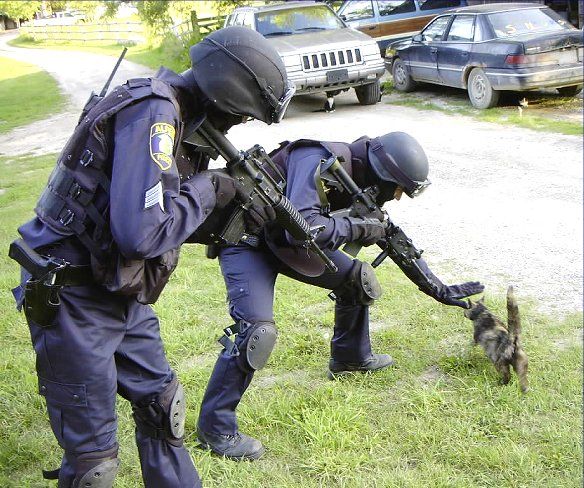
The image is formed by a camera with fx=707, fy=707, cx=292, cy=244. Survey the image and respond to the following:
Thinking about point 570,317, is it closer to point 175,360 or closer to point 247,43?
point 175,360

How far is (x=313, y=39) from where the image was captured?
39.7 ft

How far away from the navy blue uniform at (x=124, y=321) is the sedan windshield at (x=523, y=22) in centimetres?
1040

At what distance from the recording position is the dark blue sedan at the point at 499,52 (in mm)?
11133

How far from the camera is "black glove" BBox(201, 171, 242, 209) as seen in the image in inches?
109

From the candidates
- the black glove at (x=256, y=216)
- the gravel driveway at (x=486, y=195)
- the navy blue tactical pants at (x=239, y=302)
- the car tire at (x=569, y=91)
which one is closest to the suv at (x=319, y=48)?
the gravel driveway at (x=486, y=195)

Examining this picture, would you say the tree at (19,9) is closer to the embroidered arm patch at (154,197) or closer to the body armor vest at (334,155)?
the body armor vest at (334,155)

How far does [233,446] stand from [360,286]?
1100mm

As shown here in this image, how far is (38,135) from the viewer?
725cm

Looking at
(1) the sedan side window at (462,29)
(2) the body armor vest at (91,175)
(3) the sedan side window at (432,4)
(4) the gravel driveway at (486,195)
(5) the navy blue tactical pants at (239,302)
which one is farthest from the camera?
(3) the sedan side window at (432,4)

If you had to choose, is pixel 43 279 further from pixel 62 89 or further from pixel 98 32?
pixel 98 32

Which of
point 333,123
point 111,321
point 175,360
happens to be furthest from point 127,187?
point 333,123

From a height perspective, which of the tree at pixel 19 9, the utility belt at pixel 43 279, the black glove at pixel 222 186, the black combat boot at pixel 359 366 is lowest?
the black combat boot at pixel 359 366

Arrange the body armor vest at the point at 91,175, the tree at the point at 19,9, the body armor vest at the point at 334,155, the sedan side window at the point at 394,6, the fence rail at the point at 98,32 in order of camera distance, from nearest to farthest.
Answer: the body armor vest at the point at 91,175
the body armor vest at the point at 334,155
the tree at the point at 19,9
the fence rail at the point at 98,32
the sedan side window at the point at 394,6

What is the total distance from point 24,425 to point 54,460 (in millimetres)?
440
